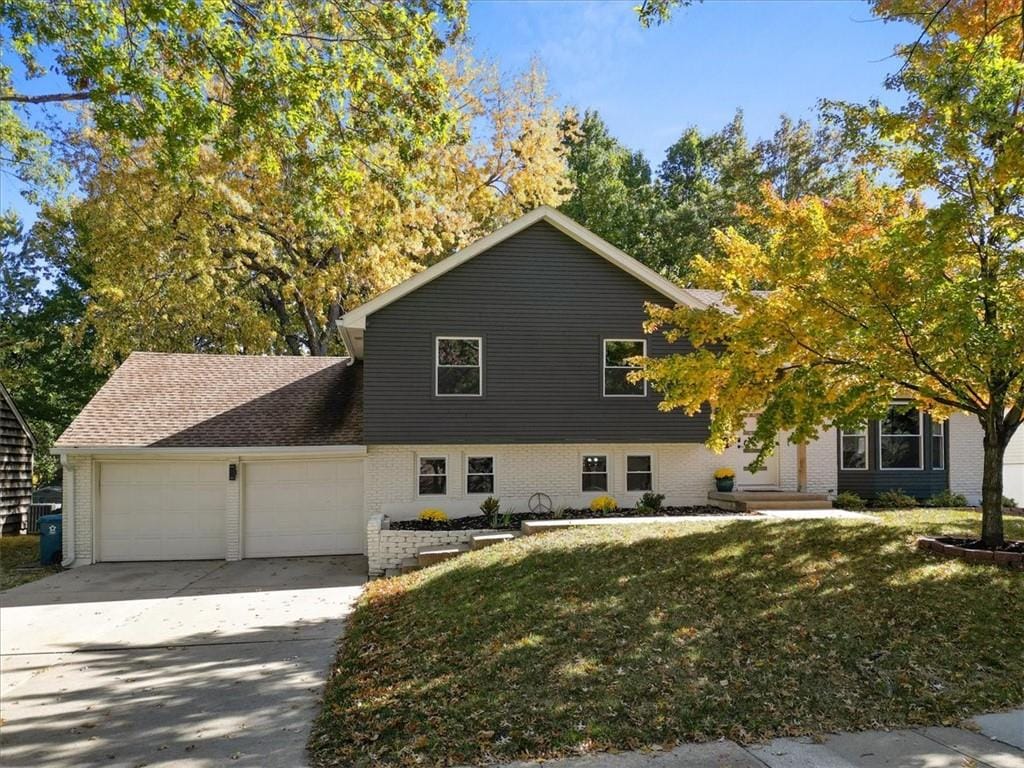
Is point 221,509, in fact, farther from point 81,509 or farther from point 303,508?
point 81,509

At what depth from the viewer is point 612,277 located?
1485cm

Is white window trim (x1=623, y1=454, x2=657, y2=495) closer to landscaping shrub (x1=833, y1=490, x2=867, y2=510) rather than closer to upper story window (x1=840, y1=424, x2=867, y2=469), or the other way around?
landscaping shrub (x1=833, y1=490, x2=867, y2=510)

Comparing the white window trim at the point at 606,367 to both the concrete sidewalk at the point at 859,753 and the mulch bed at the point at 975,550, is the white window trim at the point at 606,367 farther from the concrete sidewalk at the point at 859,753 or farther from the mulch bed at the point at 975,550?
the concrete sidewalk at the point at 859,753

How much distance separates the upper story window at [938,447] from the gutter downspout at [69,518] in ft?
63.1

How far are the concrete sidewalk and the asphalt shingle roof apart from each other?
1036 centimetres

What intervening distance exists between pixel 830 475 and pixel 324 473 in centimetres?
1154

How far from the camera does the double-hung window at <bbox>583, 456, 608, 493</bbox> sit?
15023 millimetres

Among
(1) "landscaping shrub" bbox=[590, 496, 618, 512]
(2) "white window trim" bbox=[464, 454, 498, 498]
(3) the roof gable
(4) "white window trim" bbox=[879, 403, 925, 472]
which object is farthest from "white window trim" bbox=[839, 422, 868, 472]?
(3) the roof gable

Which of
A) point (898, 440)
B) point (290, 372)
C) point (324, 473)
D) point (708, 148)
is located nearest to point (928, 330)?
point (898, 440)

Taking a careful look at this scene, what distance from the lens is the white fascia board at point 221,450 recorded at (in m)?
13.5

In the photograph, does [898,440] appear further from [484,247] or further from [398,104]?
[398,104]

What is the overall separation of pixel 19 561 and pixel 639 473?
13527mm

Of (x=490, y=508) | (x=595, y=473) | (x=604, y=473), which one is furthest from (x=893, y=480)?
(x=490, y=508)

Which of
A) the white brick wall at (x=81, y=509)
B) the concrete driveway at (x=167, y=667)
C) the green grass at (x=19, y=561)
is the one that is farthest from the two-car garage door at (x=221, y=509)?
the concrete driveway at (x=167, y=667)
